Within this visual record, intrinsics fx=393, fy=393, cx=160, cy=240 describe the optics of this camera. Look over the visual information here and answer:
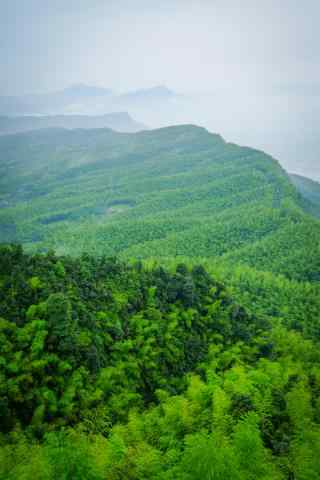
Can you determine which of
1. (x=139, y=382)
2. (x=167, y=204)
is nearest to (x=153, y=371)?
(x=139, y=382)

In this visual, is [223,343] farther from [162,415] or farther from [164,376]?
[162,415]

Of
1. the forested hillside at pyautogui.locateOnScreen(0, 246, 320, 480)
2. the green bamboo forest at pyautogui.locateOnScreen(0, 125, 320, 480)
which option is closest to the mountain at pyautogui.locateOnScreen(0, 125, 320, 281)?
the green bamboo forest at pyautogui.locateOnScreen(0, 125, 320, 480)

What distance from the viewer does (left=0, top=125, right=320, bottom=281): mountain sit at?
75812 mm

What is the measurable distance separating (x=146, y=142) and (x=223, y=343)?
167m

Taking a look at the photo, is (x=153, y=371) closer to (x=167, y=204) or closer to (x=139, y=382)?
(x=139, y=382)

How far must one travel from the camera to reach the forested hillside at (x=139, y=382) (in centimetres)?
1491

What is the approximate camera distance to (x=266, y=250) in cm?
7200

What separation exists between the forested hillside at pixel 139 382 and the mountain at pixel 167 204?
36.9m

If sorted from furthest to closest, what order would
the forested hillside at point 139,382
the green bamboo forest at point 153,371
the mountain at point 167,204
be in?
the mountain at point 167,204 → the green bamboo forest at point 153,371 → the forested hillside at point 139,382

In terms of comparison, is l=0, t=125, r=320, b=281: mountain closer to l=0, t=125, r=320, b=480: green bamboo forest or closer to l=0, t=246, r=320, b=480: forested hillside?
Answer: l=0, t=125, r=320, b=480: green bamboo forest

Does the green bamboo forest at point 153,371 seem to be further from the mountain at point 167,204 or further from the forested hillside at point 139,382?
the mountain at point 167,204

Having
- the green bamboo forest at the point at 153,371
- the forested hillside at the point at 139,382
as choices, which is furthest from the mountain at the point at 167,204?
the forested hillside at the point at 139,382

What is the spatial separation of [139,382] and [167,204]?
97196mm

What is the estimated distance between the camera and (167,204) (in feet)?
393
